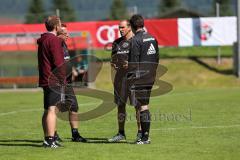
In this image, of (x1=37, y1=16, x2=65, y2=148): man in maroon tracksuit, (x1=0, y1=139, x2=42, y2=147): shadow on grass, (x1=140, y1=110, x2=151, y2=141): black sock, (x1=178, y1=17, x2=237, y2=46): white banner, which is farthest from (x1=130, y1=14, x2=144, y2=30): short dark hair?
(x1=178, y1=17, x2=237, y2=46): white banner

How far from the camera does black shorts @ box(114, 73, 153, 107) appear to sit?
37.4 feet

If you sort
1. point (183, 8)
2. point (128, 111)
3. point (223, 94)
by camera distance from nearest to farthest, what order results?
point (128, 111) < point (223, 94) < point (183, 8)

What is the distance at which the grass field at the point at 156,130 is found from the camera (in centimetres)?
1032

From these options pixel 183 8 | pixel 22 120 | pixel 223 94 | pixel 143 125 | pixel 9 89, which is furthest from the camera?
pixel 183 8

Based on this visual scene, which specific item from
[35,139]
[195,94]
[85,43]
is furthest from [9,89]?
[35,139]

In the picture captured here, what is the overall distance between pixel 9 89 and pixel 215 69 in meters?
9.16

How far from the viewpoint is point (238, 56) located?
2883 centimetres

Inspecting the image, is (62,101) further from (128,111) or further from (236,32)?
(236,32)

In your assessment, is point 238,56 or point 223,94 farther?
point 238,56

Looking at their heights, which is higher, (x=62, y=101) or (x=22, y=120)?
(x=62, y=101)

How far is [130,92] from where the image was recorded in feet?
38.2

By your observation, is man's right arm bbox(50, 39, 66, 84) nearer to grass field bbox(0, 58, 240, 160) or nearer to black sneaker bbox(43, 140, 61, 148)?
black sneaker bbox(43, 140, 61, 148)

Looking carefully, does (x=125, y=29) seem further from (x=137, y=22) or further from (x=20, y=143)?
(x=20, y=143)

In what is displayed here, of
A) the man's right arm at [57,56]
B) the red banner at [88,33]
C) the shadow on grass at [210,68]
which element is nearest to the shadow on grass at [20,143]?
the man's right arm at [57,56]
